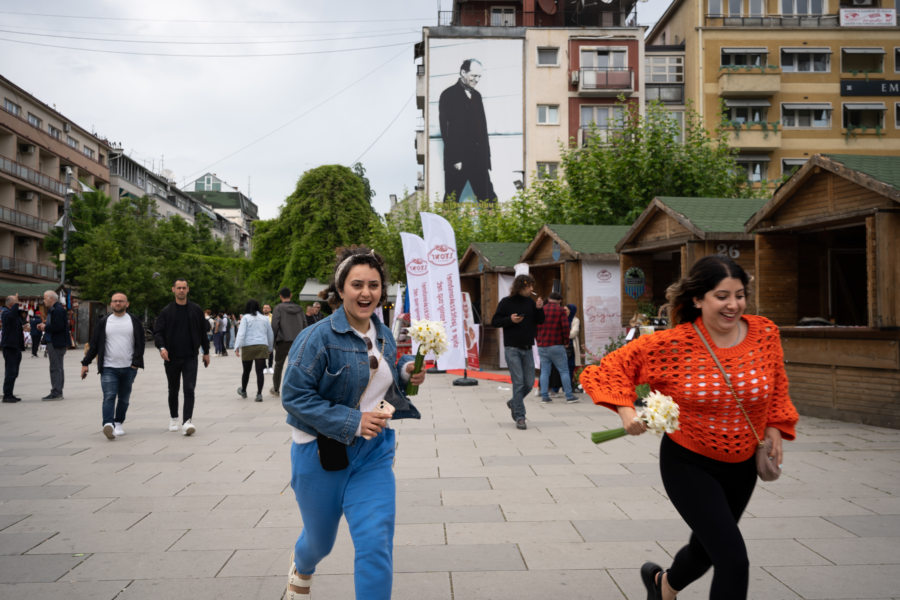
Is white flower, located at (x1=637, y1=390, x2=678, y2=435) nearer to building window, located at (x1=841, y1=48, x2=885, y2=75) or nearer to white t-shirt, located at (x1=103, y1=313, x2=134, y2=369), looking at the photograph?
white t-shirt, located at (x1=103, y1=313, x2=134, y2=369)

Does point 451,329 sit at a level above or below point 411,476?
above

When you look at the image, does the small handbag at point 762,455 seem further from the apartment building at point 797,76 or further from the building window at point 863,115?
the building window at point 863,115

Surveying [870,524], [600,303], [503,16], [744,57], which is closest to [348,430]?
[870,524]

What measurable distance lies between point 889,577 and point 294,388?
3.39 metres

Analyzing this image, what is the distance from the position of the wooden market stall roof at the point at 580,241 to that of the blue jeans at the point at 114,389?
9.78 metres

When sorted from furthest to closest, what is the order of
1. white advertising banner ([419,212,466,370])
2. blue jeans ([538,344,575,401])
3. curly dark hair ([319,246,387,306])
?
white advertising banner ([419,212,466,370])
blue jeans ([538,344,575,401])
curly dark hair ([319,246,387,306])

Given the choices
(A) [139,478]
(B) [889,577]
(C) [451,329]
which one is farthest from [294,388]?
(C) [451,329]

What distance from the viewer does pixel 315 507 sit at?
9.99 ft

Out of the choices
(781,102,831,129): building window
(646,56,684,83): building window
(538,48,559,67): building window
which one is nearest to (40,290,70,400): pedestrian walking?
(538,48,559,67): building window

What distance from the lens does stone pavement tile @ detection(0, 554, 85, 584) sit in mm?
4074

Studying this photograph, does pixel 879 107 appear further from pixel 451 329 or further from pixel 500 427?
pixel 500 427

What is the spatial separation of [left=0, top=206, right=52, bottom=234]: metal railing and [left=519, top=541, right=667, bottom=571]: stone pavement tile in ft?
158

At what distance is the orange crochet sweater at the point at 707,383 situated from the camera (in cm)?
305

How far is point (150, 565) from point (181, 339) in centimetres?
524
